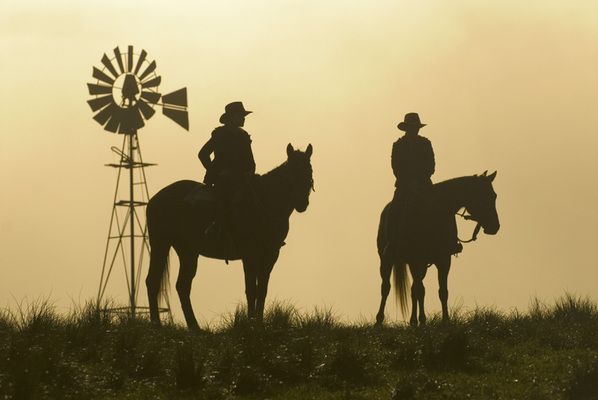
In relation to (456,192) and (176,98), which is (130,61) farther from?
(456,192)

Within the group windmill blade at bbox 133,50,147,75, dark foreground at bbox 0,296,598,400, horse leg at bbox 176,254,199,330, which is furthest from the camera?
windmill blade at bbox 133,50,147,75

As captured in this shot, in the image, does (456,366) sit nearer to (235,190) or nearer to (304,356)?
(304,356)

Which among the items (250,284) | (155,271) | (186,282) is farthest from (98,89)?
(250,284)

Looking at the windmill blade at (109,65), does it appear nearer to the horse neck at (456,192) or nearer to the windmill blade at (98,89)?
the windmill blade at (98,89)

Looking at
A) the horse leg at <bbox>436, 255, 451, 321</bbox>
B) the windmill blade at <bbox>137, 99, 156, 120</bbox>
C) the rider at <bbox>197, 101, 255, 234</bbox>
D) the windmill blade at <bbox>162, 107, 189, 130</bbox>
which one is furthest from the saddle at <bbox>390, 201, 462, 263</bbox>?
the windmill blade at <bbox>137, 99, 156, 120</bbox>

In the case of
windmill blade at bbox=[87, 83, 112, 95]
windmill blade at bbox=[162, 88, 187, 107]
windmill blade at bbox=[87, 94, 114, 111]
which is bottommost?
windmill blade at bbox=[162, 88, 187, 107]

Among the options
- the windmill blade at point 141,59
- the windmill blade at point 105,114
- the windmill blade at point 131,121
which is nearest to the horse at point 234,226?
the windmill blade at point 131,121

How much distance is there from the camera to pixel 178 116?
33.5 m

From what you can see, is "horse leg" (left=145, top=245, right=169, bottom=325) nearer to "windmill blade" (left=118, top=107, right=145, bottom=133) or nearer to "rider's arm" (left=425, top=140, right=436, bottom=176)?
"rider's arm" (left=425, top=140, right=436, bottom=176)

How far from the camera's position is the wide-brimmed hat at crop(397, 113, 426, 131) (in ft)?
73.1

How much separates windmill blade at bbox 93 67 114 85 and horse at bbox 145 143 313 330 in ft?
59.5

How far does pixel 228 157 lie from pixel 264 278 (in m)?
2.04

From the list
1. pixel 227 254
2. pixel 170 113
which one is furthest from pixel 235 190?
pixel 170 113

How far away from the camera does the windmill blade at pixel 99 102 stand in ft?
124
